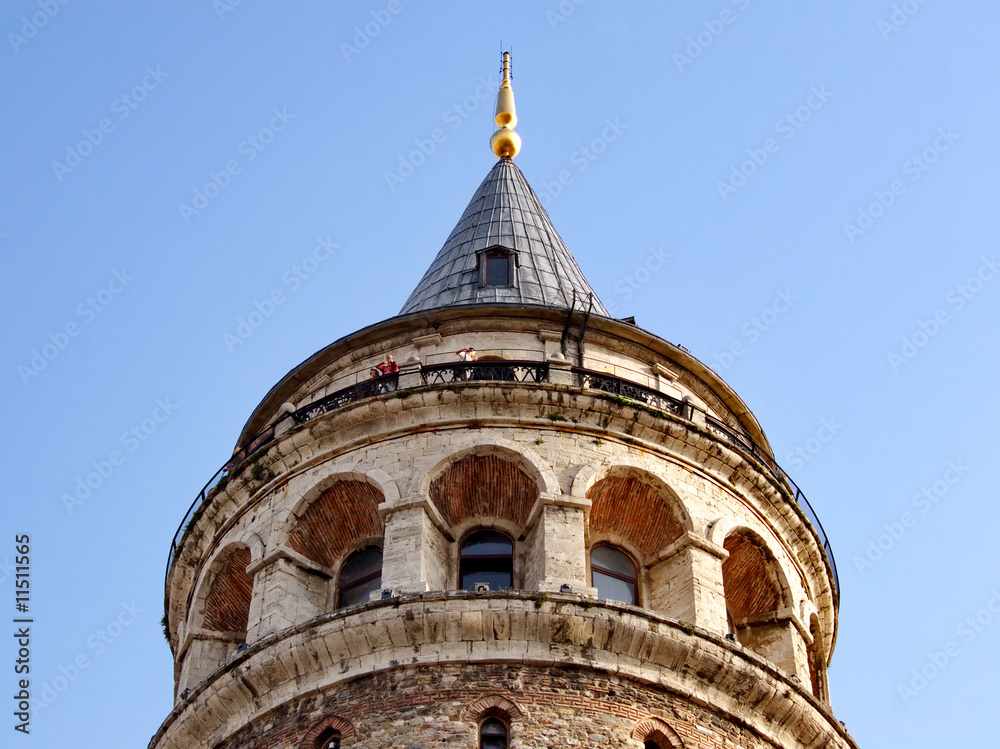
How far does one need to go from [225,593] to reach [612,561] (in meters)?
6.25

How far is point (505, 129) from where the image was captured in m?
42.0

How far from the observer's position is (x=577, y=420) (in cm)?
2934

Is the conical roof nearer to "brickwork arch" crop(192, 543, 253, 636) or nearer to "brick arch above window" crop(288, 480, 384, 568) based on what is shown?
"brick arch above window" crop(288, 480, 384, 568)

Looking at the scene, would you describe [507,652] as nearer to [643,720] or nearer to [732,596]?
[643,720]

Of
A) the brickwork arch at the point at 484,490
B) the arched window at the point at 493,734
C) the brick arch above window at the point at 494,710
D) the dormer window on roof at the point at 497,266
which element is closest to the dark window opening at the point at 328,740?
the brick arch above window at the point at 494,710

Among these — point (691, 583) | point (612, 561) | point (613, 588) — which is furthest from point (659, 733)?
point (612, 561)

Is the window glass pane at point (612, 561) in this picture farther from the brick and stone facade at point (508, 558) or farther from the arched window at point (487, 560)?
the arched window at point (487, 560)

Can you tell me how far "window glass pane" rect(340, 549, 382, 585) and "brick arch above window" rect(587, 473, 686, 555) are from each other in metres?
3.34

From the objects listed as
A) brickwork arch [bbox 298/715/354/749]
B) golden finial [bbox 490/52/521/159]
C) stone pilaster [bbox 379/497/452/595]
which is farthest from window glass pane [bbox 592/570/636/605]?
golden finial [bbox 490/52/521/159]

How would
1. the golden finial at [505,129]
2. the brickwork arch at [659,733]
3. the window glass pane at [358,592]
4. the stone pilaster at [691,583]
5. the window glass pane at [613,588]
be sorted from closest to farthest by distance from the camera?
the brickwork arch at [659,733] → the stone pilaster at [691,583] → the window glass pane at [613,588] → the window glass pane at [358,592] → the golden finial at [505,129]

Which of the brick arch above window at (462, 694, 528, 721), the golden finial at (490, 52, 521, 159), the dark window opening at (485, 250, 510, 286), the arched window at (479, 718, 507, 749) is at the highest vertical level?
the golden finial at (490, 52, 521, 159)

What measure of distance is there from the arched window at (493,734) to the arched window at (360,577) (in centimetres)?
415

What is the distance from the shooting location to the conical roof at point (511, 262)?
34.1 m

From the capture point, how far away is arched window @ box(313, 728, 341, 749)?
24.6 meters
